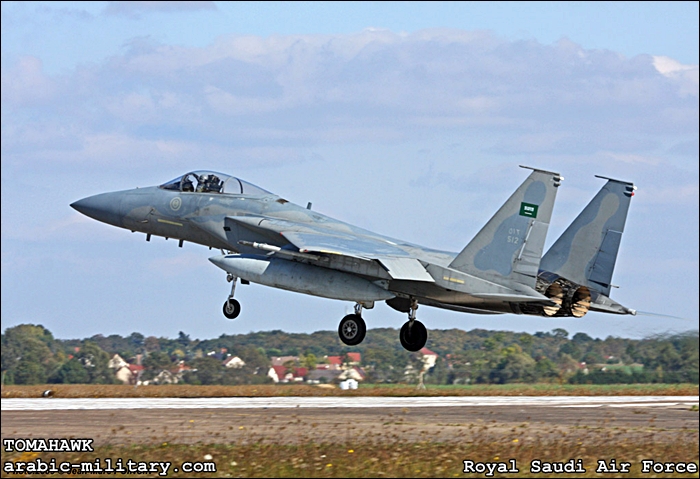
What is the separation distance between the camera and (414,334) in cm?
2023

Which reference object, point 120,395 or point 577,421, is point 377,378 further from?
point 577,421

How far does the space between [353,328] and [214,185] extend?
14.4 feet

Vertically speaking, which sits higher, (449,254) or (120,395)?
(449,254)

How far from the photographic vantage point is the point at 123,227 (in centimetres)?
2181

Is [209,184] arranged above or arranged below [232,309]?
above

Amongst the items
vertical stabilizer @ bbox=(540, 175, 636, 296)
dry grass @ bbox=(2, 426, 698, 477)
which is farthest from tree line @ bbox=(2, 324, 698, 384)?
dry grass @ bbox=(2, 426, 698, 477)

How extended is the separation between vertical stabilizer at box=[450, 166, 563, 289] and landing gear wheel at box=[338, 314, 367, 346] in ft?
8.80

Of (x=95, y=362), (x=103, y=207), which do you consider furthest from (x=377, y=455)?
(x=95, y=362)

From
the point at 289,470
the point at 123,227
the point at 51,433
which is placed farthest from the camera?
the point at 123,227

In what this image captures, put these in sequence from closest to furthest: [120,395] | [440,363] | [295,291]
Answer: [295,291]
[120,395]
[440,363]

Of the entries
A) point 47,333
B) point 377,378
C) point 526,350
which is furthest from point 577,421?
point 47,333

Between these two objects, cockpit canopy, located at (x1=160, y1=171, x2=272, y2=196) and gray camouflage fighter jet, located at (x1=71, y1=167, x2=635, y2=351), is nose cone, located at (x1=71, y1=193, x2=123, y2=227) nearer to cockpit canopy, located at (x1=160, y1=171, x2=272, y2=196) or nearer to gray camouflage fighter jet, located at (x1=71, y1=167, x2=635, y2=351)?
gray camouflage fighter jet, located at (x1=71, y1=167, x2=635, y2=351)

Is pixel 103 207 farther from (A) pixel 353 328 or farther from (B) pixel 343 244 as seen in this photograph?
(A) pixel 353 328

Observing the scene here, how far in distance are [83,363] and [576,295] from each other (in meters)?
26.7
